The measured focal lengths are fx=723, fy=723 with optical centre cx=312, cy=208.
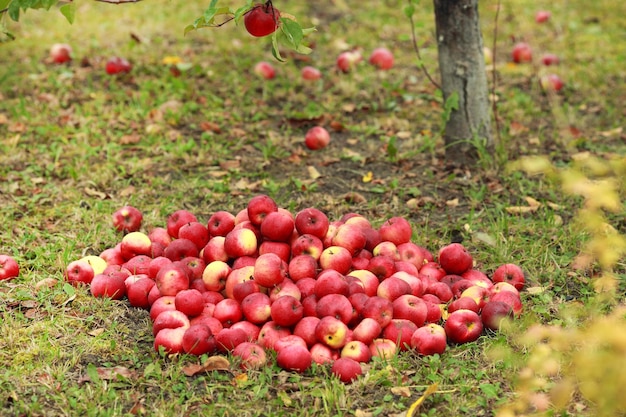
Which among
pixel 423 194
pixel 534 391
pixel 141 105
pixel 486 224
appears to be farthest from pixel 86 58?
pixel 534 391

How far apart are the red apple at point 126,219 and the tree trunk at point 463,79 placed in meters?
2.25

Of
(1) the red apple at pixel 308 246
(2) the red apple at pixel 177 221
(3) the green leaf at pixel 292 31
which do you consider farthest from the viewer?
(2) the red apple at pixel 177 221

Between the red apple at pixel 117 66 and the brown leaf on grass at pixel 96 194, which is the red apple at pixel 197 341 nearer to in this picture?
the brown leaf on grass at pixel 96 194

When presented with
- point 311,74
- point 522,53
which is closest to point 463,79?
point 311,74

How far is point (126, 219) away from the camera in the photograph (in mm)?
4344

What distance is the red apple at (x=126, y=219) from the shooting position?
4.34 m

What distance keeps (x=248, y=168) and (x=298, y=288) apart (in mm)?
2059

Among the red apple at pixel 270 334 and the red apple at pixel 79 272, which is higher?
the red apple at pixel 79 272

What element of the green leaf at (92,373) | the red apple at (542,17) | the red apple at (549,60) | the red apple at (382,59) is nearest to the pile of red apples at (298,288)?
the green leaf at (92,373)

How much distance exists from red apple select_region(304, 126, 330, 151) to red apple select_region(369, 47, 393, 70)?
68.5 inches

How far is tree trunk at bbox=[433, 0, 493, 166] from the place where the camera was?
194 inches

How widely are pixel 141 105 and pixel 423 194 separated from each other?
8.69 ft

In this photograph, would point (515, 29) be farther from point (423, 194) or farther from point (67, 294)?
point (67, 294)

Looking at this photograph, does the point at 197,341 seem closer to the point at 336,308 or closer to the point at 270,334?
the point at 270,334
